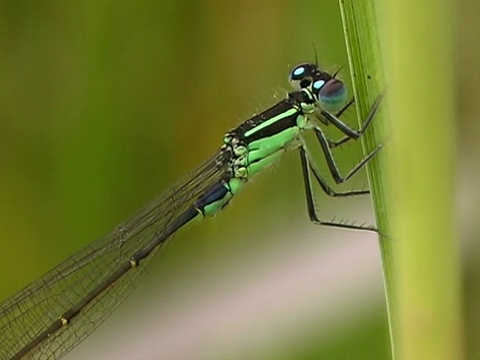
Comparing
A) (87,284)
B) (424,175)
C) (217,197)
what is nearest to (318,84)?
(217,197)

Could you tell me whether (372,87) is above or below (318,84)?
below

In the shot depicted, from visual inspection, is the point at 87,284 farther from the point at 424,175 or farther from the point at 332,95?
the point at 424,175

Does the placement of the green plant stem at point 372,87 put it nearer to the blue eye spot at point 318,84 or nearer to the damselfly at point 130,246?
the blue eye spot at point 318,84

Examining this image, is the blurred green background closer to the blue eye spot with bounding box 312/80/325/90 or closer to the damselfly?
the damselfly

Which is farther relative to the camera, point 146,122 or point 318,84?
point 146,122

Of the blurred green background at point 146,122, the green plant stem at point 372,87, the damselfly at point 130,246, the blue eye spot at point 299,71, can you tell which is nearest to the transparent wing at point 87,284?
the damselfly at point 130,246
